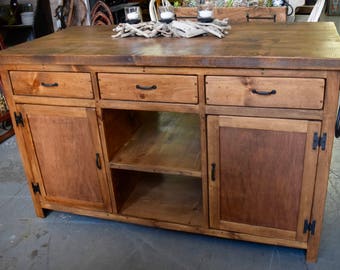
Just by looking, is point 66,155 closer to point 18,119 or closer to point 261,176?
point 18,119

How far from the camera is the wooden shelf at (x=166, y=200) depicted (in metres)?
1.77

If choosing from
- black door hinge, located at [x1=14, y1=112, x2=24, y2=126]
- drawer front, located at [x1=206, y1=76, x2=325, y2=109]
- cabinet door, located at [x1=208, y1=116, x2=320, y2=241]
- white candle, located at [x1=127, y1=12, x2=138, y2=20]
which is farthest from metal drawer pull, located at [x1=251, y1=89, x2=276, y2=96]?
black door hinge, located at [x1=14, y1=112, x2=24, y2=126]

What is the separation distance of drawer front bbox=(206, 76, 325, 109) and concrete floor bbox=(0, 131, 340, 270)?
2.35ft

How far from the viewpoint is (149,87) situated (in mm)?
1452

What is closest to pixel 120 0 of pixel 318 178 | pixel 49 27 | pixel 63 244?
pixel 49 27

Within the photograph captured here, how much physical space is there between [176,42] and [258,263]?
40.5 inches

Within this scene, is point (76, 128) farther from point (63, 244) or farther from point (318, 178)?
point (318, 178)

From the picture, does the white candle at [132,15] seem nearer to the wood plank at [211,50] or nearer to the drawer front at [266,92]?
the wood plank at [211,50]

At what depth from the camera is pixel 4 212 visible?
2045mm

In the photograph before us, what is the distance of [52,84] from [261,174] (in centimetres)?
96

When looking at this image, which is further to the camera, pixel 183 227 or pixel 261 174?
pixel 183 227

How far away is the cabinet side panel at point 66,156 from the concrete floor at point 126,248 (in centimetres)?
18

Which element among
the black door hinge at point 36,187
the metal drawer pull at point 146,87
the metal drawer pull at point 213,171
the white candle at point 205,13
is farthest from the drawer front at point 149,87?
the black door hinge at point 36,187

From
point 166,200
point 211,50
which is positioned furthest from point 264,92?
point 166,200
